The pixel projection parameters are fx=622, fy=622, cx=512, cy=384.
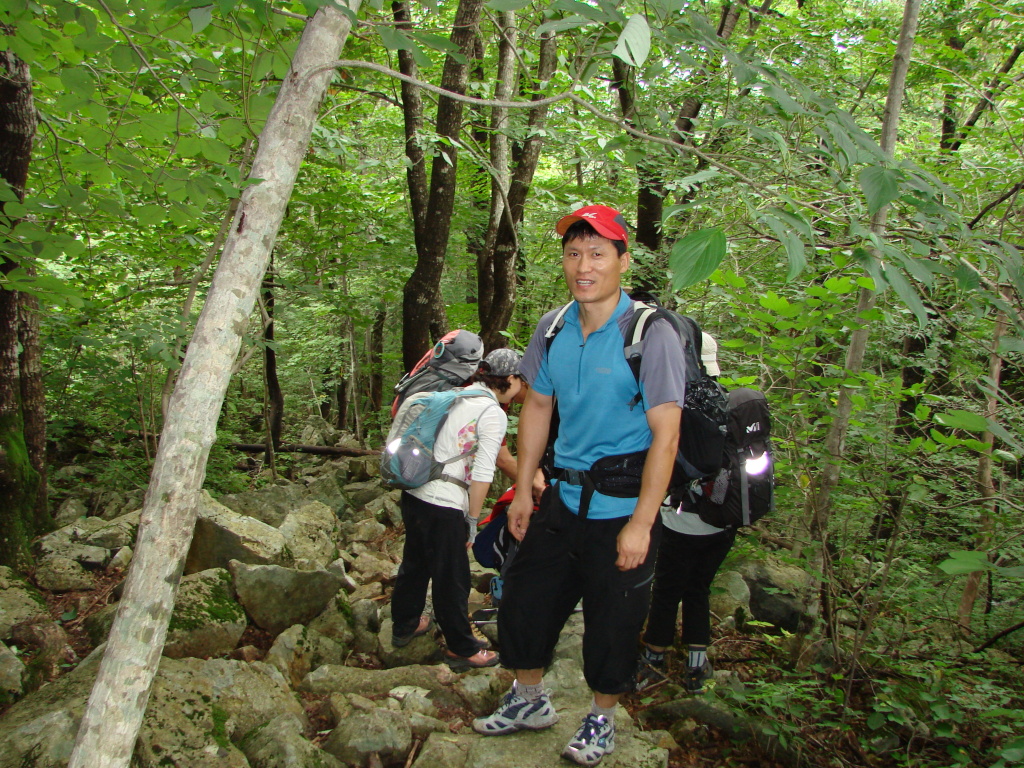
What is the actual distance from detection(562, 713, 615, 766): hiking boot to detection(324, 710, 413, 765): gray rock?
0.82m

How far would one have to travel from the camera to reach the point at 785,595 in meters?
5.02

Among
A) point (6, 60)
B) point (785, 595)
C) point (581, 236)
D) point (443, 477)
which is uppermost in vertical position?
point (6, 60)

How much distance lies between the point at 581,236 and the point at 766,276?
388cm

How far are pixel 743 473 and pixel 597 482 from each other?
3.24 ft

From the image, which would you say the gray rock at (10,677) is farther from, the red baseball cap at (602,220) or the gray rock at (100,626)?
the red baseball cap at (602,220)

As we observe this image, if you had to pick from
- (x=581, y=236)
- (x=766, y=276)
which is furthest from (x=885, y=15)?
(x=581, y=236)

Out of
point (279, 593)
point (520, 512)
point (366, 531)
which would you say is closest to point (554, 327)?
point (520, 512)

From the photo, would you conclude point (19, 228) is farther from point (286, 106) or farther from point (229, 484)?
point (229, 484)

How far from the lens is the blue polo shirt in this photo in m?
2.47

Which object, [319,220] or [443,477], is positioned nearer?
[443,477]

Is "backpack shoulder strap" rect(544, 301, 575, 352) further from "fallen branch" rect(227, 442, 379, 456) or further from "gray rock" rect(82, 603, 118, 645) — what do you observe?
"fallen branch" rect(227, 442, 379, 456)

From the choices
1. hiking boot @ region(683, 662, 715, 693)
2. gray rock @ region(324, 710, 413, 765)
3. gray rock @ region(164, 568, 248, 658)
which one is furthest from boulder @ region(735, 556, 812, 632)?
gray rock @ region(164, 568, 248, 658)

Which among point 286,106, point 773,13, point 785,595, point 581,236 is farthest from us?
point 773,13

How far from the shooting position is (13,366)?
4797 millimetres
